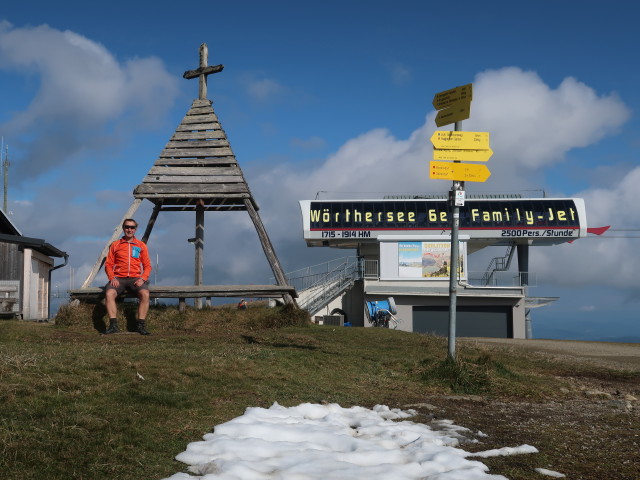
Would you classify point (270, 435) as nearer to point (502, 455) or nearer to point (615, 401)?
point (502, 455)

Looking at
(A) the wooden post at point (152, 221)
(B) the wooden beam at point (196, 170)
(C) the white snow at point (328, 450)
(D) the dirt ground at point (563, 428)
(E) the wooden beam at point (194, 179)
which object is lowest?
(D) the dirt ground at point (563, 428)

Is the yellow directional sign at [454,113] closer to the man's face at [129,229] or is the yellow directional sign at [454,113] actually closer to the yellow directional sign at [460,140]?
the yellow directional sign at [460,140]

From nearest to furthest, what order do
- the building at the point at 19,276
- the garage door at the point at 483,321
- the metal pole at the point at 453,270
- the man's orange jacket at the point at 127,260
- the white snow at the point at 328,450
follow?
the white snow at the point at 328,450 → the metal pole at the point at 453,270 → the man's orange jacket at the point at 127,260 → the building at the point at 19,276 → the garage door at the point at 483,321

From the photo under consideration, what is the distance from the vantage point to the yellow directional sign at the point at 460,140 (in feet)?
28.7

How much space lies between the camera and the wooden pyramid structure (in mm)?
13938

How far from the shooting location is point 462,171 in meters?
8.74

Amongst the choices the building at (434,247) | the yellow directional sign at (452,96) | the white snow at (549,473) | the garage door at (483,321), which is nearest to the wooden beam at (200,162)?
the yellow directional sign at (452,96)

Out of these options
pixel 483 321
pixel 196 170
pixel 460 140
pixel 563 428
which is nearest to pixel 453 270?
pixel 460 140

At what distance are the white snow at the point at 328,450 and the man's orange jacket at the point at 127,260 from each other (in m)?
6.44

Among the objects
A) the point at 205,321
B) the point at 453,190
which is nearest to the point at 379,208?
the point at 205,321

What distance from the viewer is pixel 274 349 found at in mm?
8992

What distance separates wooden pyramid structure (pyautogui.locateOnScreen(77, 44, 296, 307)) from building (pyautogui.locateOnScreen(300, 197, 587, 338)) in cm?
1834

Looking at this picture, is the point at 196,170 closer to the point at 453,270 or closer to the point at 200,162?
the point at 200,162

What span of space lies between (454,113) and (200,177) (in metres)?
7.10
